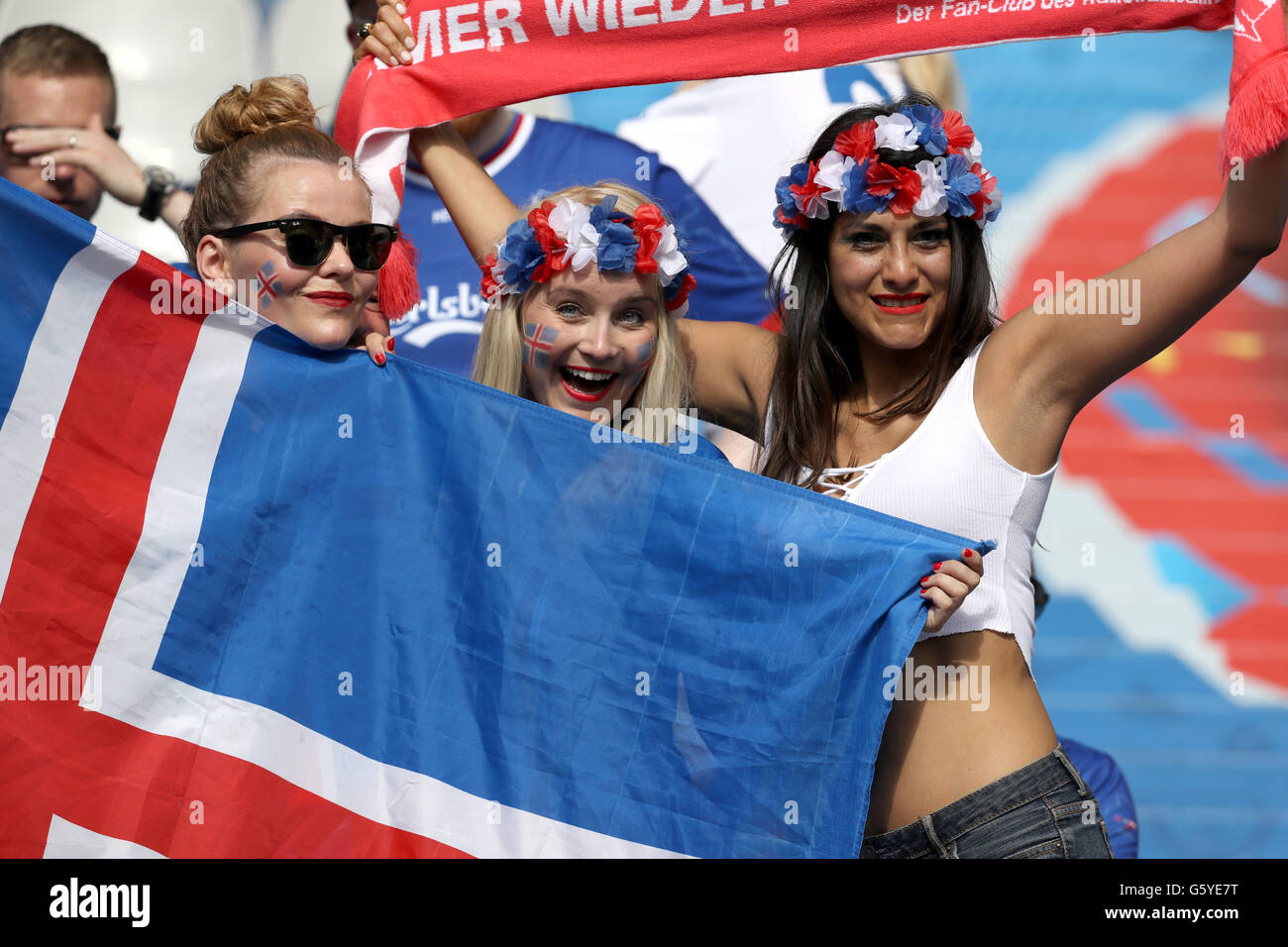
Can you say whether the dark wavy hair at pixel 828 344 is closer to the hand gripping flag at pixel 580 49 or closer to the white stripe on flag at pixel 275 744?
the hand gripping flag at pixel 580 49

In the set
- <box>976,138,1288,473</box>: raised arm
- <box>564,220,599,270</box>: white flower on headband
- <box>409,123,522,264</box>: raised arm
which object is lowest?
<box>976,138,1288,473</box>: raised arm

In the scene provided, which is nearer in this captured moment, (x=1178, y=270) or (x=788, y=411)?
(x=1178, y=270)

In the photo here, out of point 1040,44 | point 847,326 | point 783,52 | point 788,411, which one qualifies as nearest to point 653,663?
point 788,411

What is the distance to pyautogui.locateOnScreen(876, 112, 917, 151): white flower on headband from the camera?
3.25 meters

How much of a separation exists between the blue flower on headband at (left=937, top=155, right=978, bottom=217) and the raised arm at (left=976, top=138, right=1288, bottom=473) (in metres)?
0.32

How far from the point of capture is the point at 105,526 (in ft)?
9.80

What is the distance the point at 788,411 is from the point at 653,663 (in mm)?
810

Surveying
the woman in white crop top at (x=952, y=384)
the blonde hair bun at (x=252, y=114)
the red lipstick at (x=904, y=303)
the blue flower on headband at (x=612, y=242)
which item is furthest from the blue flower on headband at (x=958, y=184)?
the blonde hair bun at (x=252, y=114)

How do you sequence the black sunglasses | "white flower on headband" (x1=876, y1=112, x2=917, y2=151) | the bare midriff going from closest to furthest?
the bare midriff, the black sunglasses, "white flower on headband" (x1=876, y1=112, x2=917, y2=151)

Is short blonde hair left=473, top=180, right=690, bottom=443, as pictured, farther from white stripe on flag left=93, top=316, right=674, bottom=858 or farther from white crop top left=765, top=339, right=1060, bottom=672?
white stripe on flag left=93, top=316, right=674, bottom=858

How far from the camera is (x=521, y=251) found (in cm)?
348

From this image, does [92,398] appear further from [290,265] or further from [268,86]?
[268,86]

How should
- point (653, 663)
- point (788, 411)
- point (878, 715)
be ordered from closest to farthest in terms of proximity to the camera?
point (878, 715)
point (653, 663)
point (788, 411)

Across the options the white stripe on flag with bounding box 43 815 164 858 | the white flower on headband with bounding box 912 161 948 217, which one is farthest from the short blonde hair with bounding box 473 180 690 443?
the white stripe on flag with bounding box 43 815 164 858
